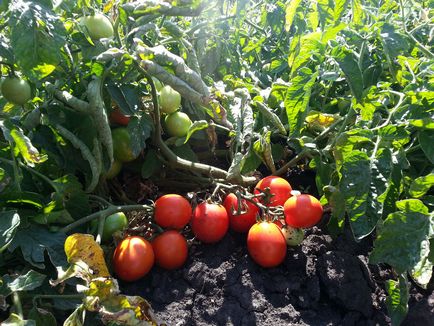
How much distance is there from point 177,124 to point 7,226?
70 centimetres

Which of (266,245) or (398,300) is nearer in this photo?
(398,300)

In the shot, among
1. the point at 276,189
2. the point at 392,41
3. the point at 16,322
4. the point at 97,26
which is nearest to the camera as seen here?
the point at 16,322

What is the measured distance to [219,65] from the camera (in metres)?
2.30

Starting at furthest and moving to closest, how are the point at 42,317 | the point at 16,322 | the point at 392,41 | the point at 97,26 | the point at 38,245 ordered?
the point at 97,26 → the point at 392,41 → the point at 38,245 → the point at 42,317 → the point at 16,322

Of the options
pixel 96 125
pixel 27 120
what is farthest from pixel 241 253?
pixel 27 120

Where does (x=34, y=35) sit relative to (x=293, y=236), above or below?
above

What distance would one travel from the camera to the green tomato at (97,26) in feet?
5.20

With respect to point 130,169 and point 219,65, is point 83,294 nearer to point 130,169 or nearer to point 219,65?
point 130,169

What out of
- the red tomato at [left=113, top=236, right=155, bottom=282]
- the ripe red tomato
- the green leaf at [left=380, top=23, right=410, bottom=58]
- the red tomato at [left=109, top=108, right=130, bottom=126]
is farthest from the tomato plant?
the green leaf at [left=380, top=23, right=410, bottom=58]

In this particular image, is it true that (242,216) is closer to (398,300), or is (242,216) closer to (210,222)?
(210,222)

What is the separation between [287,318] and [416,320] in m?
0.35

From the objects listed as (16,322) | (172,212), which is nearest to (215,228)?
(172,212)

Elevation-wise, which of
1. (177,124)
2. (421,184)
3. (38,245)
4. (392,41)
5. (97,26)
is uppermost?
(392,41)

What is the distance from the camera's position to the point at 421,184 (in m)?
1.38
